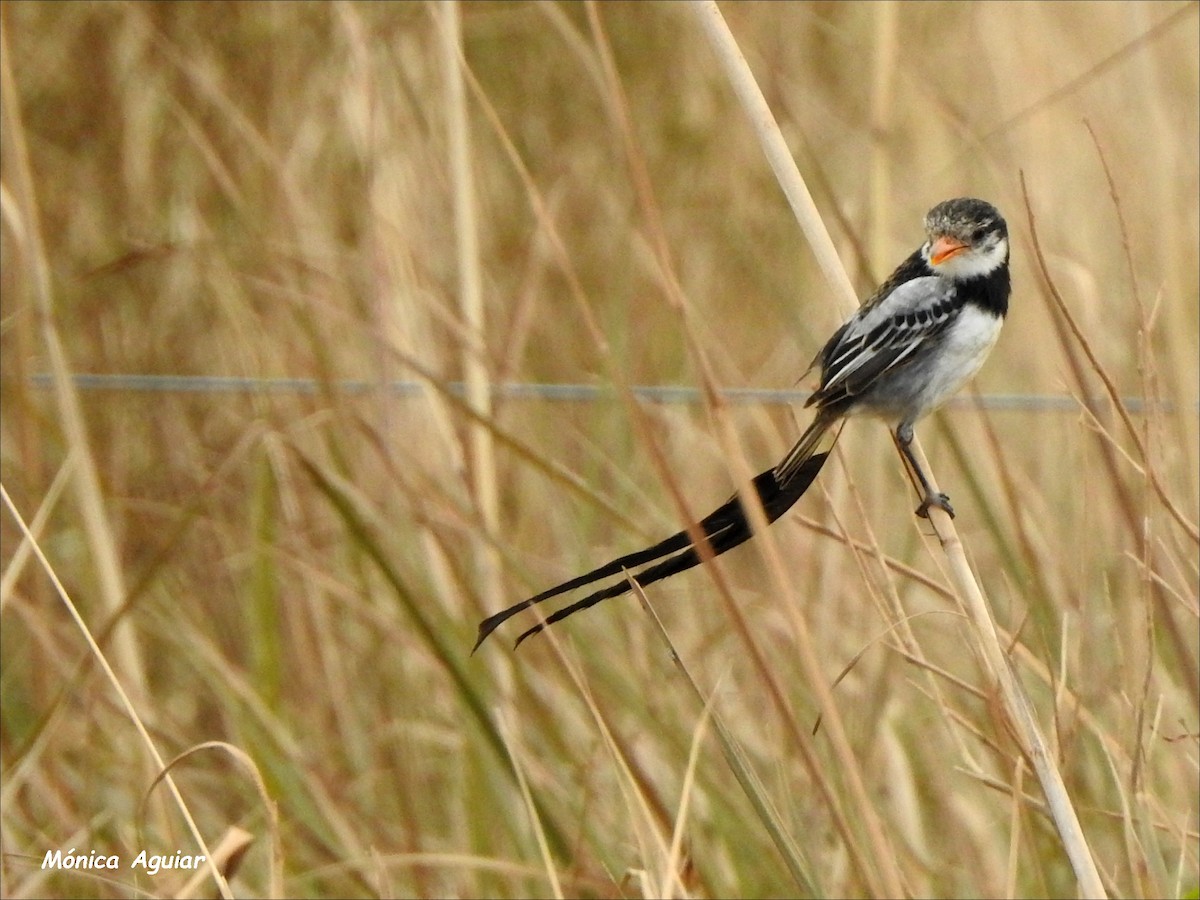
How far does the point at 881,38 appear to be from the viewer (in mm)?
2127

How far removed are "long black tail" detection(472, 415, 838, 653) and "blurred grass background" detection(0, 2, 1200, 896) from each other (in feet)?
0.29

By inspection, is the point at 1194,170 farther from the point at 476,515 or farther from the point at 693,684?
the point at 693,684

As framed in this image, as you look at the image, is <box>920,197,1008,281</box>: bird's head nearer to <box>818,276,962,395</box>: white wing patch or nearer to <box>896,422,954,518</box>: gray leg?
<box>818,276,962,395</box>: white wing patch

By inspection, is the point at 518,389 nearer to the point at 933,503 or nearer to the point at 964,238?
the point at 964,238

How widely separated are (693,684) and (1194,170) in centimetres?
273

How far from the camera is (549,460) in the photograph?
2.59m

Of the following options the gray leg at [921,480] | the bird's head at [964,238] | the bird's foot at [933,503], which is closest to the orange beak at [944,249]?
the bird's head at [964,238]

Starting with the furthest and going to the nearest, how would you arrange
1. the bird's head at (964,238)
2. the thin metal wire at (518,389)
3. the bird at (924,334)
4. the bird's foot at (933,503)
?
the thin metal wire at (518,389), the bird's head at (964,238), the bird at (924,334), the bird's foot at (933,503)

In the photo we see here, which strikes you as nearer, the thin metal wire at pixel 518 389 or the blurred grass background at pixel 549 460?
the blurred grass background at pixel 549 460

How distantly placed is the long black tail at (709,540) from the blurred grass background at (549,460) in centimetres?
9

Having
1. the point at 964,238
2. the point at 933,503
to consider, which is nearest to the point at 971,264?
the point at 964,238

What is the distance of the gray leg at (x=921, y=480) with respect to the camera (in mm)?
1702

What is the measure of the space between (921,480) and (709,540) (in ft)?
1.86

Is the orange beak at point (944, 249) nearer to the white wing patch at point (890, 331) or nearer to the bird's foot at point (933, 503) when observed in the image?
the white wing patch at point (890, 331)
